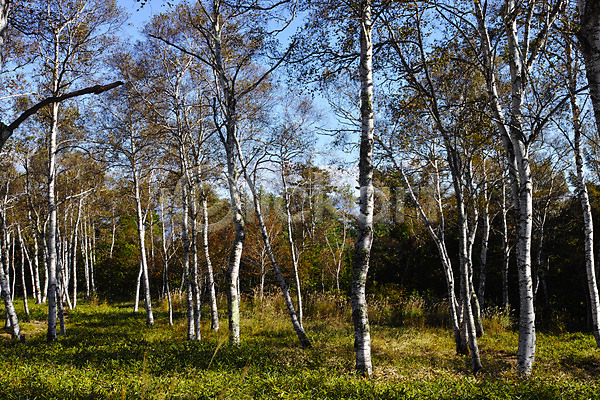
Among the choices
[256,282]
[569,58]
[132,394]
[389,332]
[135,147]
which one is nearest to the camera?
[132,394]

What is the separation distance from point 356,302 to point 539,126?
3.73 metres

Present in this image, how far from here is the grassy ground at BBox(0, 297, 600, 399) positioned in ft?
14.6

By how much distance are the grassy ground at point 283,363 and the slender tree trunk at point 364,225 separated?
52cm

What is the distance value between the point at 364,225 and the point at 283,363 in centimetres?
285

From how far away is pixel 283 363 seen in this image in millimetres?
6641

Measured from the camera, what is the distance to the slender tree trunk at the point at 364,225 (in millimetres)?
5742

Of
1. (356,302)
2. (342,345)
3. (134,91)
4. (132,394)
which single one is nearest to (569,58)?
(356,302)

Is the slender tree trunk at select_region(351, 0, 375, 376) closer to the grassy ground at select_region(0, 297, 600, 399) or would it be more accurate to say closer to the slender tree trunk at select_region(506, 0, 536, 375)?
the grassy ground at select_region(0, 297, 600, 399)

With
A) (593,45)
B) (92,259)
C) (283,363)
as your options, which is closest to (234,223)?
(283,363)

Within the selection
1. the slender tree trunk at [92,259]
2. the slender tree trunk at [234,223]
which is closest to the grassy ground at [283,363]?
the slender tree trunk at [234,223]

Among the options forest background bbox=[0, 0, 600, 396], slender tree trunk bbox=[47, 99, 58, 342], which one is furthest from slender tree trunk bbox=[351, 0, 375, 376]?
slender tree trunk bbox=[47, 99, 58, 342]

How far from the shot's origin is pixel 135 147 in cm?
1382

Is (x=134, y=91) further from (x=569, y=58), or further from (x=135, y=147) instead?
(x=569, y=58)

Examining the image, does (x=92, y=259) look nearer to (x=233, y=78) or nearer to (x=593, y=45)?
(x=233, y=78)
